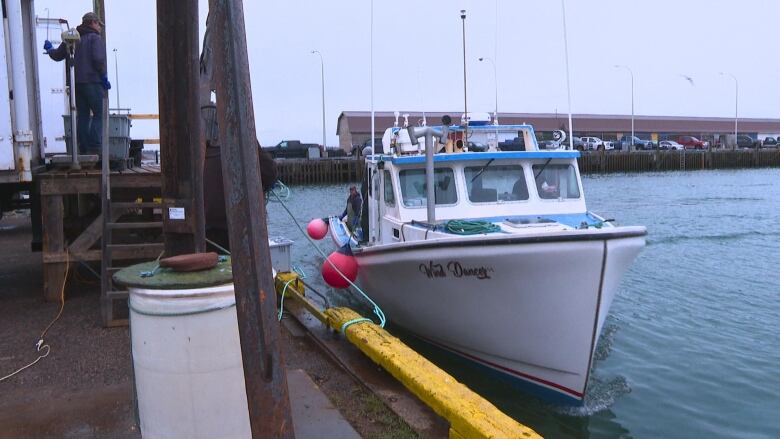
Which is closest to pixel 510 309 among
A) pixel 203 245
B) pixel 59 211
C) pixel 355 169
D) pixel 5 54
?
pixel 203 245

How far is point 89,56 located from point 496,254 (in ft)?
17.1

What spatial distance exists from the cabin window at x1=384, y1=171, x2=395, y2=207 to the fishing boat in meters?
0.02

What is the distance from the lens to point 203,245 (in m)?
4.31

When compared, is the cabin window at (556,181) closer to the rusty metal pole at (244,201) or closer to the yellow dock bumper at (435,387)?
the yellow dock bumper at (435,387)

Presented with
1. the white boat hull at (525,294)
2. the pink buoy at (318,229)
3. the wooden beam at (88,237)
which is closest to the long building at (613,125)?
the pink buoy at (318,229)

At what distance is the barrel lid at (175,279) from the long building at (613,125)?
58.6m

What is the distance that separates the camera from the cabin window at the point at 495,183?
8773 mm

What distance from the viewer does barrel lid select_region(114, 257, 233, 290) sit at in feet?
10.2

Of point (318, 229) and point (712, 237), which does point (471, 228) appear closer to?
point (318, 229)

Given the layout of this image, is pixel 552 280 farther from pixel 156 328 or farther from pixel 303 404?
pixel 156 328

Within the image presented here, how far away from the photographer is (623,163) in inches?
Result: 2292

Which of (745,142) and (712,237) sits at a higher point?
(745,142)

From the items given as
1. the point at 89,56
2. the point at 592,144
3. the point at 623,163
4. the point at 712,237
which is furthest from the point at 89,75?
the point at 592,144

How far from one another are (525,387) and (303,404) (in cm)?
336
